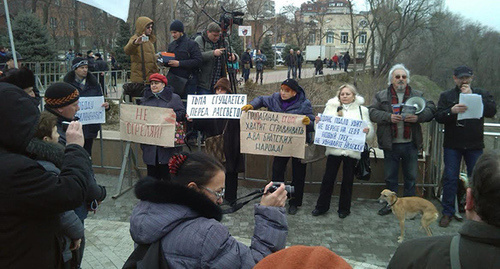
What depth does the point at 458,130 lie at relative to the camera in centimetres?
580

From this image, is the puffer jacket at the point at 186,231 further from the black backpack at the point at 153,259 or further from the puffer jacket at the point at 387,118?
the puffer jacket at the point at 387,118

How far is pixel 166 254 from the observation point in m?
2.00

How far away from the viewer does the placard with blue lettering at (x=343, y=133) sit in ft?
19.6

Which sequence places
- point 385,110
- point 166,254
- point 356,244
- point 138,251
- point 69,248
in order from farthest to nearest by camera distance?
point 385,110, point 356,244, point 69,248, point 138,251, point 166,254

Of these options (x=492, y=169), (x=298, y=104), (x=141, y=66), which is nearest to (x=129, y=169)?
(x=141, y=66)

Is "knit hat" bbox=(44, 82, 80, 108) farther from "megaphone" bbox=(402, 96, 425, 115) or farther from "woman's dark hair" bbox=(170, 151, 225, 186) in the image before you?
"megaphone" bbox=(402, 96, 425, 115)

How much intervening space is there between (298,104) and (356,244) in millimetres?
2046

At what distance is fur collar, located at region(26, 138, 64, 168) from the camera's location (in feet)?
9.66

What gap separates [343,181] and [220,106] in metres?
2.07

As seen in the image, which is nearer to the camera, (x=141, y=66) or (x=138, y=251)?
(x=138, y=251)

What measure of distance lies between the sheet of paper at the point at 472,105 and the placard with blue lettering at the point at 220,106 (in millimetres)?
2891

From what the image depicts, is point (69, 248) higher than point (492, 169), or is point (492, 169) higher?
point (492, 169)

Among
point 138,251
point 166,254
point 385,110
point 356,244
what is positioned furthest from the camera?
point 385,110

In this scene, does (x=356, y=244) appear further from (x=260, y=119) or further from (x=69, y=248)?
(x=69, y=248)
